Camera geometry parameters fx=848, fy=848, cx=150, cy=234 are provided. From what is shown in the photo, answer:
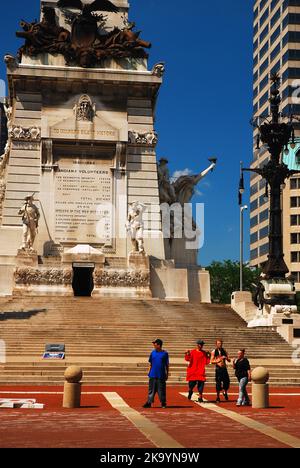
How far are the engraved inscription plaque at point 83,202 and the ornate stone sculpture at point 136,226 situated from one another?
6.14 ft

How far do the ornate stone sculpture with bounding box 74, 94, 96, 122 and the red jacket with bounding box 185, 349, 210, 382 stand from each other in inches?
1209

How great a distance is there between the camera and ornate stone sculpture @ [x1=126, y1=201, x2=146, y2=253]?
47.9 m

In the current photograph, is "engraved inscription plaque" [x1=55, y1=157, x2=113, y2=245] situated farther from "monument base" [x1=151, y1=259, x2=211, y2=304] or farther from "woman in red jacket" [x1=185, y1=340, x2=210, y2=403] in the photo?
"woman in red jacket" [x1=185, y1=340, x2=210, y2=403]

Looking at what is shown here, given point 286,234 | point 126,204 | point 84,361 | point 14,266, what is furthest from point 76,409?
point 286,234

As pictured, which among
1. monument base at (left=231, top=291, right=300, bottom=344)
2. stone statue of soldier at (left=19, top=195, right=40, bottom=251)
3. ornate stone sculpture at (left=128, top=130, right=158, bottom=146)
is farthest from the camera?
ornate stone sculpture at (left=128, top=130, right=158, bottom=146)

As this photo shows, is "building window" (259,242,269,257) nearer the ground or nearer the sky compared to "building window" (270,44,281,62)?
nearer the ground

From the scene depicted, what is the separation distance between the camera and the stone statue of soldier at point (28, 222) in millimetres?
47250

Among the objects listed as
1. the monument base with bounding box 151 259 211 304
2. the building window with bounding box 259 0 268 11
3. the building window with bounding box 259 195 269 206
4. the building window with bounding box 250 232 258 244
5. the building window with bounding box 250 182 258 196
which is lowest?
the monument base with bounding box 151 259 211 304

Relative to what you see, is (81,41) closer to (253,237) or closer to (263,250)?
(263,250)

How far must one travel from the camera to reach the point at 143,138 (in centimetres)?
5191

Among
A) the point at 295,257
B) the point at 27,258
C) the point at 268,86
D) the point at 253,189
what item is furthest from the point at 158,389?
the point at 253,189

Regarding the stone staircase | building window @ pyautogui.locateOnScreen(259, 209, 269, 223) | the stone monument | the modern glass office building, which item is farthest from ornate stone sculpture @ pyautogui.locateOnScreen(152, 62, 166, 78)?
building window @ pyautogui.locateOnScreen(259, 209, 269, 223)

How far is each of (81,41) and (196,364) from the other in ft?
112

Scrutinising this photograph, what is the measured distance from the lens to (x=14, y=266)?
155 ft
